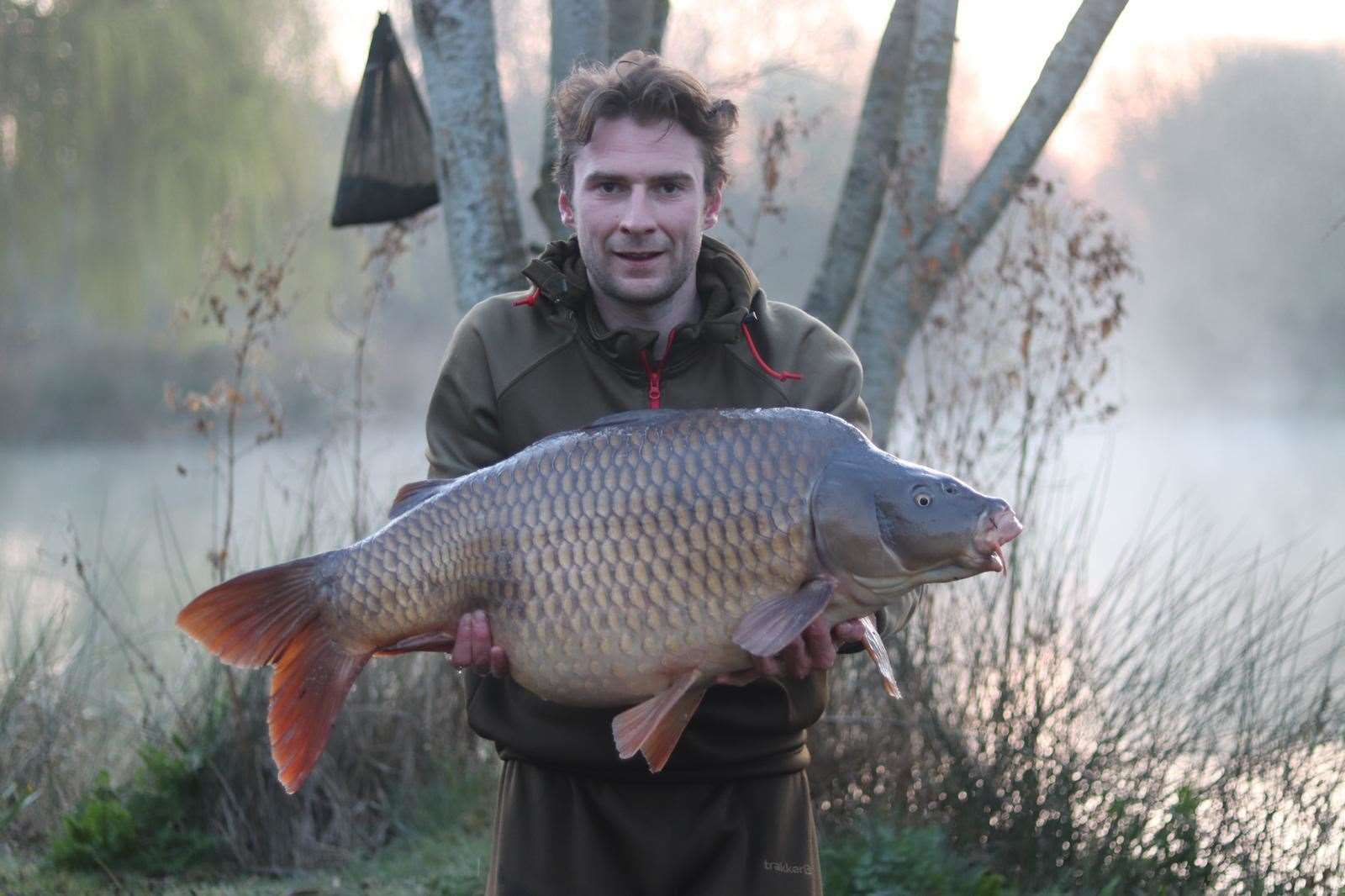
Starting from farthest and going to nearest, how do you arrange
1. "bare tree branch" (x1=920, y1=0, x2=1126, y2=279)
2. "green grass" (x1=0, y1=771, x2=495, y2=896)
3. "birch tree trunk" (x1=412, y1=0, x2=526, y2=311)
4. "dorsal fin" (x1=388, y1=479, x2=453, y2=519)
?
"bare tree branch" (x1=920, y1=0, x2=1126, y2=279), "birch tree trunk" (x1=412, y1=0, x2=526, y2=311), "green grass" (x1=0, y1=771, x2=495, y2=896), "dorsal fin" (x1=388, y1=479, x2=453, y2=519)

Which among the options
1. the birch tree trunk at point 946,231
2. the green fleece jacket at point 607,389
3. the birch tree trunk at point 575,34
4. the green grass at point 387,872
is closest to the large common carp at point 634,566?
the green fleece jacket at point 607,389

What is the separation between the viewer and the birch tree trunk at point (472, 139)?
9.01 ft

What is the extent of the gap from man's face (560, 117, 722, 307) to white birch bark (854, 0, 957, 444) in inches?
55.8

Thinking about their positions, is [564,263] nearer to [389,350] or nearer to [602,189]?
[602,189]

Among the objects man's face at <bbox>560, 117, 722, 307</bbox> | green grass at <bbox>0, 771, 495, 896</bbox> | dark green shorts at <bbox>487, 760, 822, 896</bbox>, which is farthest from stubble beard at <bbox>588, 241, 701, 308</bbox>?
green grass at <bbox>0, 771, 495, 896</bbox>

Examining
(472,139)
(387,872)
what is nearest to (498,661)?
(387,872)

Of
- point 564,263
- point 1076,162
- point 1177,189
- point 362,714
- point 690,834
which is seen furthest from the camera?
point 1177,189

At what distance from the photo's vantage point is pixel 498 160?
9.12ft

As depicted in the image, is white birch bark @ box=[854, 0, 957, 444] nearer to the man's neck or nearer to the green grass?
the green grass

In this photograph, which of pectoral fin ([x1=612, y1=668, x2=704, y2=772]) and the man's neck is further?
the man's neck

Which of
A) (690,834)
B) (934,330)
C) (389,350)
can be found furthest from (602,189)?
(389,350)

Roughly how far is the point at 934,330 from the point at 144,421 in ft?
30.6

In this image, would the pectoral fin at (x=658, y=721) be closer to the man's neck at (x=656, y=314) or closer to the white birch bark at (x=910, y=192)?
the man's neck at (x=656, y=314)

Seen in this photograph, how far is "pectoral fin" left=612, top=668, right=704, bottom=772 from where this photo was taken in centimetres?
139
